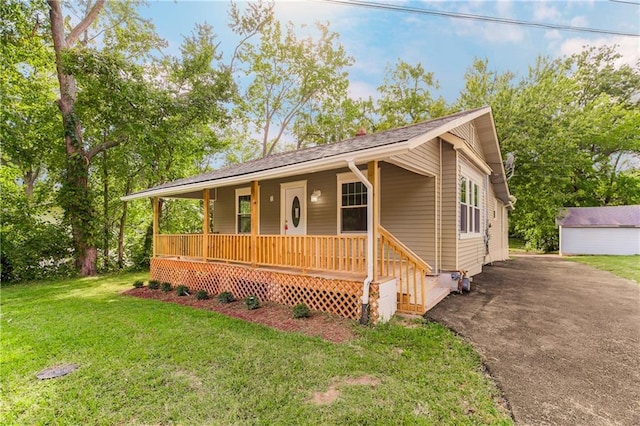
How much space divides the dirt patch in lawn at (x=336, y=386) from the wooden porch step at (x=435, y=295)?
2.85 metres

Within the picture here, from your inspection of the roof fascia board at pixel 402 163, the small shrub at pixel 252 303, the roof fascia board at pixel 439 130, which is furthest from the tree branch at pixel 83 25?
the roof fascia board at pixel 439 130

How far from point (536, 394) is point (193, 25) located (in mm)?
18432

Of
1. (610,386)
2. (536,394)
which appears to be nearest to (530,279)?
(610,386)

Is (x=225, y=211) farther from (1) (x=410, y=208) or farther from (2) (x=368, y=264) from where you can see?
(2) (x=368, y=264)

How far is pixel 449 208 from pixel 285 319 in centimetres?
474

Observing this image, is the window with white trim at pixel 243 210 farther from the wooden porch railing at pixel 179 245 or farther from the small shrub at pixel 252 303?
the small shrub at pixel 252 303

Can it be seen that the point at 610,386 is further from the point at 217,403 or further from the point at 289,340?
the point at 217,403

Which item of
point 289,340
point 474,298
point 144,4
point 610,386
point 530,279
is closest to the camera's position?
point 610,386

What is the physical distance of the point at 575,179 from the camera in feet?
73.4

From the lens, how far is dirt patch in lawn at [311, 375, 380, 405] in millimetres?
2922

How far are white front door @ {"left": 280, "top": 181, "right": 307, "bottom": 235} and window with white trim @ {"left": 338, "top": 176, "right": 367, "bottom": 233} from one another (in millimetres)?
1346

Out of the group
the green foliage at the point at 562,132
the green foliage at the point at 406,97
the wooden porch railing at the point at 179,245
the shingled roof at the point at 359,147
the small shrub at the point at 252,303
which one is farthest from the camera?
the green foliage at the point at 406,97

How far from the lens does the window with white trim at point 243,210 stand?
10.7 metres

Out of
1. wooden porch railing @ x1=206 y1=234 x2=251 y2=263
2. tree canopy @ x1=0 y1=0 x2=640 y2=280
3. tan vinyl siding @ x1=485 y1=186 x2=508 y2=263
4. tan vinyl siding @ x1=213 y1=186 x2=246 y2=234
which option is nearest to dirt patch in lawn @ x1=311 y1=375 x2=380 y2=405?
wooden porch railing @ x1=206 y1=234 x2=251 y2=263
